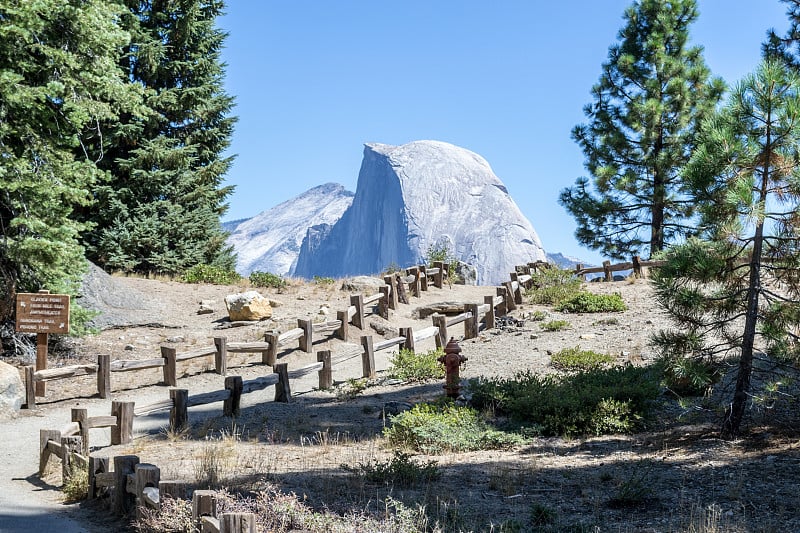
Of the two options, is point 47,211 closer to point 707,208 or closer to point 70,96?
point 70,96

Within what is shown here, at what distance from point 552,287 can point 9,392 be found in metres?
15.3

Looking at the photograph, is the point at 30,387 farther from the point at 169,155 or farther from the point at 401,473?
the point at 169,155

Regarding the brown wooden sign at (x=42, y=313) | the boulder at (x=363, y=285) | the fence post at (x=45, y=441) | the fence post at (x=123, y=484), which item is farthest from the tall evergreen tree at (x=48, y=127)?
the boulder at (x=363, y=285)

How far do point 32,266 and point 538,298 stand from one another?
1420cm

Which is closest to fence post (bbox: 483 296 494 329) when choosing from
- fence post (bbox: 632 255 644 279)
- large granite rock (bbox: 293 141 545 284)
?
fence post (bbox: 632 255 644 279)

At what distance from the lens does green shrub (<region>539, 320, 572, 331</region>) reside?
55.6 ft

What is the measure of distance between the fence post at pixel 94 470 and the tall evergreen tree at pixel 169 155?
1736cm

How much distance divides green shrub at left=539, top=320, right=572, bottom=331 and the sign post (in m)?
11.0

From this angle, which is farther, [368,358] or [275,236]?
[275,236]

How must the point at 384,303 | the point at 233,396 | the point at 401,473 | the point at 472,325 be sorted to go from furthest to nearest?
1. the point at 384,303
2. the point at 472,325
3. the point at 233,396
4. the point at 401,473

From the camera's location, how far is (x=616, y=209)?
25.8m

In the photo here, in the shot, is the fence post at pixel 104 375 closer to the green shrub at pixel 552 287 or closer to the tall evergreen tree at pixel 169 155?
the tall evergreen tree at pixel 169 155

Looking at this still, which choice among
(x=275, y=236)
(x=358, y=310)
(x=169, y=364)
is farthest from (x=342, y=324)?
(x=275, y=236)

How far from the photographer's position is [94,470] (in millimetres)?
7254
